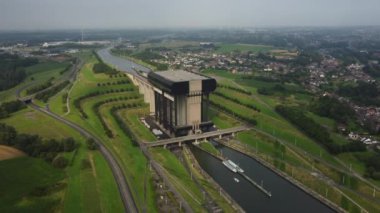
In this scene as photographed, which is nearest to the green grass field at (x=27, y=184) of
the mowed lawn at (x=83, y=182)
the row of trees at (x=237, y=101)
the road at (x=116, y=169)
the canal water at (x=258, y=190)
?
the mowed lawn at (x=83, y=182)

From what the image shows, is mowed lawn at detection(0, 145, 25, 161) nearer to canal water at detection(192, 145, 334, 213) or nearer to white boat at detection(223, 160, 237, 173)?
canal water at detection(192, 145, 334, 213)

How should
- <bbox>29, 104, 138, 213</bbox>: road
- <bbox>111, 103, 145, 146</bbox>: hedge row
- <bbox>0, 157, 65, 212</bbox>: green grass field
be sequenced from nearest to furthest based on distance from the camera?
<bbox>0, 157, 65, 212</bbox>: green grass field < <bbox>29, 104, 138, 213</bbox>: road < <bbox>111, 103, 145, 146</bbox>: hedge row

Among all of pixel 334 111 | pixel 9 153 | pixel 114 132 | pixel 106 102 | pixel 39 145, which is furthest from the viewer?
pixel 106 102

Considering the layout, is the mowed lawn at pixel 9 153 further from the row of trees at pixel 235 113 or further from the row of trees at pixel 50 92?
the row of trees at pixel 235 113

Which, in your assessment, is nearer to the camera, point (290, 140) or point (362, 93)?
point (290, 140)

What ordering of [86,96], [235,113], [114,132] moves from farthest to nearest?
[86,96] → [235,113] → [114,132]

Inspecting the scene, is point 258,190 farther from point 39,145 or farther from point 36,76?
point 36,76

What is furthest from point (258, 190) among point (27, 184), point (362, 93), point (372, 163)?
point (362, 93)

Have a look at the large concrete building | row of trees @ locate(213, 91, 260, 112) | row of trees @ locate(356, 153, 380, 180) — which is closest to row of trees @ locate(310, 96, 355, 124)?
row of trees @ locate(213, 91, 260, 112)
